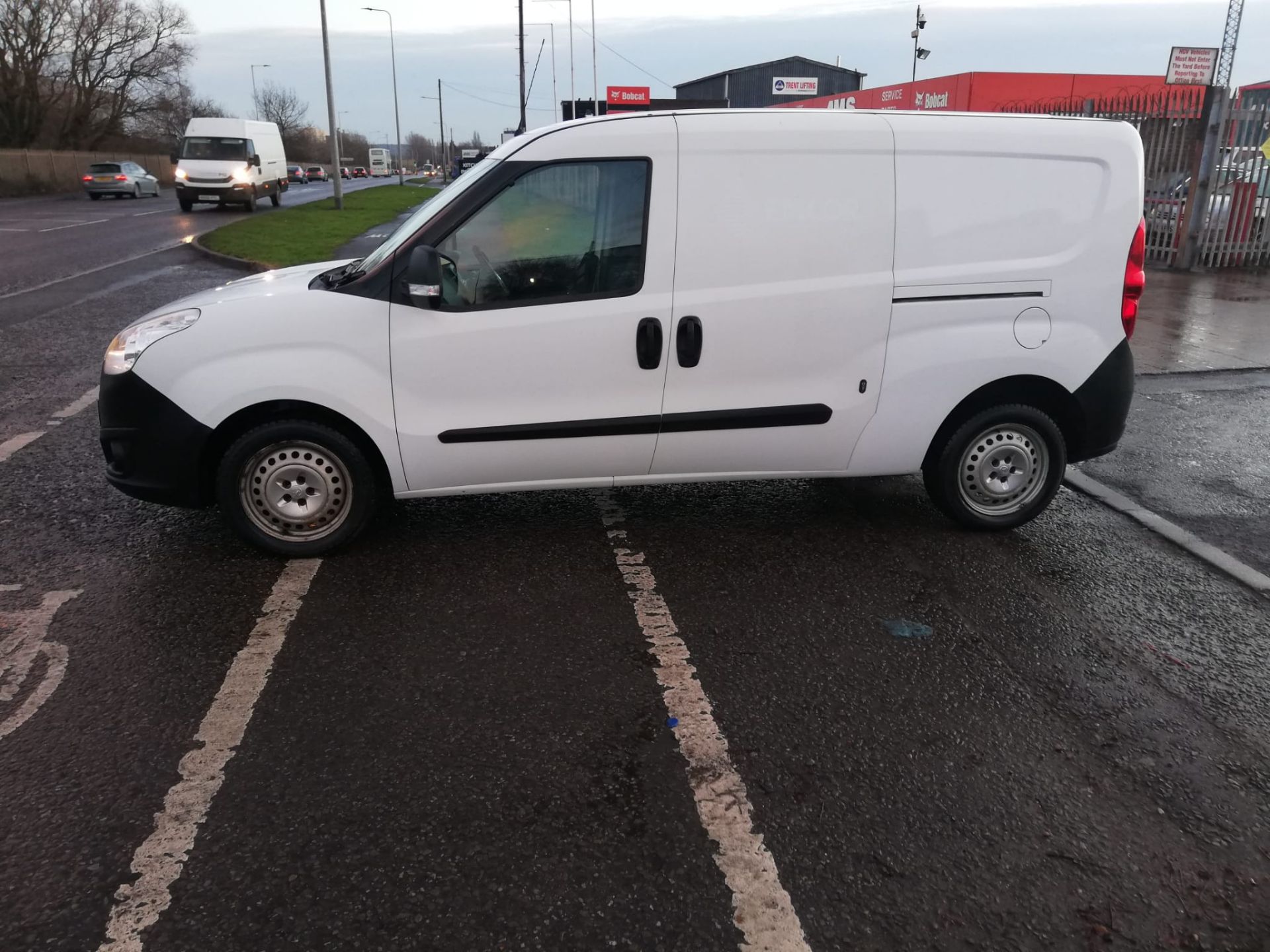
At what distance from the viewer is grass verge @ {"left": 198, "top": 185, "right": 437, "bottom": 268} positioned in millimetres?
15938

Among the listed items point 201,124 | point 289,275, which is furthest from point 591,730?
point 201,124

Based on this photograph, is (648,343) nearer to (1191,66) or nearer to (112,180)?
(1191,66)

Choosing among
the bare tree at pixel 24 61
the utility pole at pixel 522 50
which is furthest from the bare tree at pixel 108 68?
the utility pole at pixel 522 50

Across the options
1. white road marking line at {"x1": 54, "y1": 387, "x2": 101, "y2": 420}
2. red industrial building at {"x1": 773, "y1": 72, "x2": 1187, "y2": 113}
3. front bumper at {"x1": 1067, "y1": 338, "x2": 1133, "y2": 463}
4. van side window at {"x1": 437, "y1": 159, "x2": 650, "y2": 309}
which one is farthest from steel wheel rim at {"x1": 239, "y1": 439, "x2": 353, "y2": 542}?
red industrial building at {"x1": 773, "y1": 72, "x2": 1187, "y2": 113}

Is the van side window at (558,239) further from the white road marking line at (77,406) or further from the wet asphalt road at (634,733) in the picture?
the white road marking line at (77,406)

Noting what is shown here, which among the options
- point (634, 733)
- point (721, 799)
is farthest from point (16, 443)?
point (721, 799)

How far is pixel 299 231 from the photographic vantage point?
2067 centimetres

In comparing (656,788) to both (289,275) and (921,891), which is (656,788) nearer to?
(921,891)

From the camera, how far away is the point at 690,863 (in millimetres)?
Result: 2512

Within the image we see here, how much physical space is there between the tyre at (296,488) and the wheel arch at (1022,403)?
8.97 ft

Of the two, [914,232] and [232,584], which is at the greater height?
[914,232]

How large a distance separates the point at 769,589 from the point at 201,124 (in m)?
32.1

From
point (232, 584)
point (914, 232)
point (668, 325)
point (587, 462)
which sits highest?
point (914, 232)

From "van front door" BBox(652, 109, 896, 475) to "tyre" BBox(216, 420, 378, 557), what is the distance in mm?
1388
